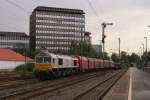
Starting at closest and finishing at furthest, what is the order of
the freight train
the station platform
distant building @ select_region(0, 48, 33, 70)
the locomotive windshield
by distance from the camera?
the station platform < the freight train < the locomotive windshield < distant building @ select_region(0, 48, 33, 70)

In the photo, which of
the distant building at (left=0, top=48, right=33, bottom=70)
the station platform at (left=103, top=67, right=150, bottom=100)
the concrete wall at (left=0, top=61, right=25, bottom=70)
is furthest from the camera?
the distant building at (left=0, top=48, right=33, bottom=70)

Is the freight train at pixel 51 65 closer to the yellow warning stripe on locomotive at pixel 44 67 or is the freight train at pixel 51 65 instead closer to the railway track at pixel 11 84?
the yellow warning stripe on locomotive at pixel 44 67

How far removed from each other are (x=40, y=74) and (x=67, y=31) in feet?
497

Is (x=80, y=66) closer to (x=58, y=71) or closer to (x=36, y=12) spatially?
(x=58, y=71)

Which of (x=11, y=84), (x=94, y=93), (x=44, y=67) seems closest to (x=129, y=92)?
(x=94, y=93)

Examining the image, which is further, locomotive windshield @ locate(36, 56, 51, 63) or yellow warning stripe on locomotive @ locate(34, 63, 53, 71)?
locomotive windshield @ locate(36, 56, 51, 63)

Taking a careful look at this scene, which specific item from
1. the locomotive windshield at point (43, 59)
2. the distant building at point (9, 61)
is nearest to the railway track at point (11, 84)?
the locomotive windshield at point (43, 59)

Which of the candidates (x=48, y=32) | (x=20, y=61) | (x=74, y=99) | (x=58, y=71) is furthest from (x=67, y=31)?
(x=74, y=99)

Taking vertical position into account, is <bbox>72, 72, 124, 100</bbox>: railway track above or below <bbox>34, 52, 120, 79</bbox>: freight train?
below

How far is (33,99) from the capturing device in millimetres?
21922

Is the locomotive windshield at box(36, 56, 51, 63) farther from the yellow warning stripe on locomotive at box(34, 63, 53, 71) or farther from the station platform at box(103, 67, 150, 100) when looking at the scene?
the station platform at box(103, 67, 150, 100)

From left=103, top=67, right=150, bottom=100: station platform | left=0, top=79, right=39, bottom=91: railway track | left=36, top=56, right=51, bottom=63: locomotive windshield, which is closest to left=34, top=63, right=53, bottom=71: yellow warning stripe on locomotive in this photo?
left=36, top=56, right=51, bottom=63: locomotive windshield

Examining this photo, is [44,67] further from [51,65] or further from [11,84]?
[11,84]

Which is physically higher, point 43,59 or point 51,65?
point 43,59
